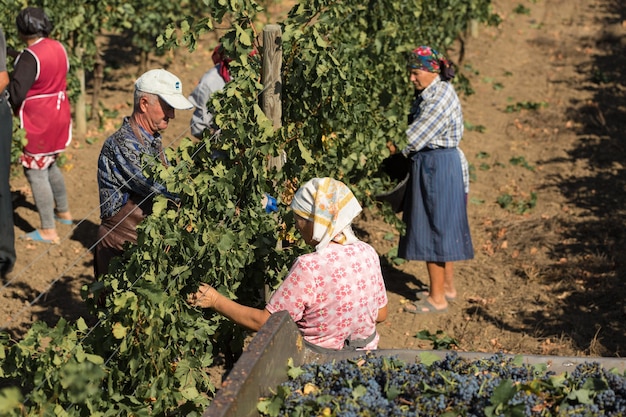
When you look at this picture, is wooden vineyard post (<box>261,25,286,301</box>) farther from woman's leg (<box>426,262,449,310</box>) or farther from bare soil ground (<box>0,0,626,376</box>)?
woman's leg (<box>426,262,449,310</box>)

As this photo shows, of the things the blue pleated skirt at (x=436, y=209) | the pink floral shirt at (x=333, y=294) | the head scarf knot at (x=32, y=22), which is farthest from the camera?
the head scarf knot at (x=32, y=22)

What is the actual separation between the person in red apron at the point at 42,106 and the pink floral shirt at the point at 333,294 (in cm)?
382

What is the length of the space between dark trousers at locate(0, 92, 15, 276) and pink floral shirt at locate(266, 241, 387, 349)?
11.0 feet

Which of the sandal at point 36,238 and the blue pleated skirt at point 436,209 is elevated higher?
the blue pleated skirt at point 436,209

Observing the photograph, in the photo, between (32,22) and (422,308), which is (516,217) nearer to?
(422,308)

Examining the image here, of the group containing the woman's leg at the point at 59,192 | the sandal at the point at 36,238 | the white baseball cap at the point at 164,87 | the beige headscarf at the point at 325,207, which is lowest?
the sandal at the point at 36,238

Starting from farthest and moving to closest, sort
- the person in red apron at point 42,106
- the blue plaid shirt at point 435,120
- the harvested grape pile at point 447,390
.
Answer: the person in red apron at point 42,106 < the blue plaid shirt at point 435,120 < the harvested grape pile at point 447,390

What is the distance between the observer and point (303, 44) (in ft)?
14.8

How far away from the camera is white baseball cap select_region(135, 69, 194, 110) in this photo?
14.7 ft

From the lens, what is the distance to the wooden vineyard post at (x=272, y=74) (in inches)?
169

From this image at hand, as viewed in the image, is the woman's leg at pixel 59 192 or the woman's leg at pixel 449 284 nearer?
the woman's leg at pixel 449 284

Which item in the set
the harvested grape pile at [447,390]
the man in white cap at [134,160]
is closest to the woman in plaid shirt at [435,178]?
the man in white cap at [134,160]

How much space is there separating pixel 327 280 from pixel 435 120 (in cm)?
278

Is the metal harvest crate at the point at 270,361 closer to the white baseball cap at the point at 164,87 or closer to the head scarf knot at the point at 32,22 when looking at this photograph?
the white baseball cap at the point at 164,87
